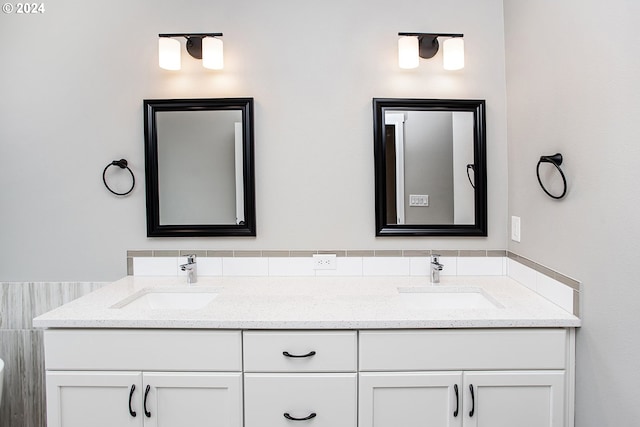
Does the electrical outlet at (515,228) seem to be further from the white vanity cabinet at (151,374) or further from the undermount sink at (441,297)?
the white vanity cabinet at (151,374)

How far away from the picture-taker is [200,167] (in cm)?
194

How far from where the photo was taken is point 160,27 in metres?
1.95

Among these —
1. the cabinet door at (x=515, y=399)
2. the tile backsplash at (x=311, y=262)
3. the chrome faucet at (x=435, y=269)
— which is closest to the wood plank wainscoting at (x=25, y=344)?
the tile backsplash at (x=311, y=262)

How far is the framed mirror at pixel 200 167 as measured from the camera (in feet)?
6.34

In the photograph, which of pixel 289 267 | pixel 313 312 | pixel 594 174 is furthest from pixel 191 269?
pixel 594 174

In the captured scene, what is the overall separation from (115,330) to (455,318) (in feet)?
4.24

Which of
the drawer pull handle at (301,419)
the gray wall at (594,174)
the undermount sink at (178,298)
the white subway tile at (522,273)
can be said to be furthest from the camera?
the undermount sink at (178,298)

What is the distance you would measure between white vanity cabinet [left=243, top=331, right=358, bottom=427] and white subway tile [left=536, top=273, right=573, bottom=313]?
0.82 m

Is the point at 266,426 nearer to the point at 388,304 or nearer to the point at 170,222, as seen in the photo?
the point at 388,304

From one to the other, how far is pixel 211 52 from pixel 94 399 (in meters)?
1.64

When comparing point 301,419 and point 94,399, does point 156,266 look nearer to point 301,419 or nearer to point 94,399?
point 94,399

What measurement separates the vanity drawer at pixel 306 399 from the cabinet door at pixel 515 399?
45 centimetres

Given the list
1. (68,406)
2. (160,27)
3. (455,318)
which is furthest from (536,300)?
(160,27)

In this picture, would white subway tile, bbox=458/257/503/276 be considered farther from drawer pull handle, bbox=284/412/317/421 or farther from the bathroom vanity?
drawer pull handle, bbox=284/412/317/421
